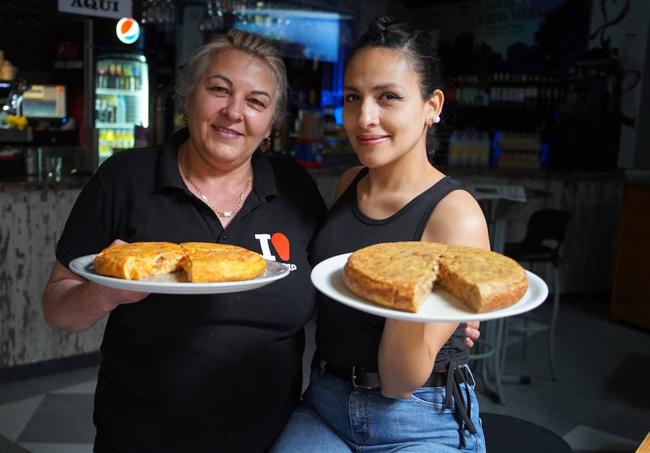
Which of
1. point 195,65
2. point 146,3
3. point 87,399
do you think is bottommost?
point 87,399

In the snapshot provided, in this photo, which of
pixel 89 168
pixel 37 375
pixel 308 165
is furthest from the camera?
pixel 89 168

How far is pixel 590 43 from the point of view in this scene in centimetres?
761

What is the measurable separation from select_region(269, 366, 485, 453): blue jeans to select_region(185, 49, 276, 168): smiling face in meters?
0.68

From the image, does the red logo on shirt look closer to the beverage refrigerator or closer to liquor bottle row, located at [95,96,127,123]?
the beverage refrigerator

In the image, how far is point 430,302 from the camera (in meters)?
1.28

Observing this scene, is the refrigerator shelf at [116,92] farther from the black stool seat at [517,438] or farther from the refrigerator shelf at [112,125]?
the black stool seat at [517,438]

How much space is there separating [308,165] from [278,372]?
13.4ft

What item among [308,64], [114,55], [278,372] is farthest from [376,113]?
[308,64]

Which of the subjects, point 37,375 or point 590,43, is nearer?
point 37,375

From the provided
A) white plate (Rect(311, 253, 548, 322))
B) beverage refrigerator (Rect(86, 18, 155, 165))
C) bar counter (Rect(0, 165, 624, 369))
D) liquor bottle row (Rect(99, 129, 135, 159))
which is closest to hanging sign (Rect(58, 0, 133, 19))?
beverage refrigerator (Rect(86, 18, 155, 165))

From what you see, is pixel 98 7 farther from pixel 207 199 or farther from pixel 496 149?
pixel 207 199

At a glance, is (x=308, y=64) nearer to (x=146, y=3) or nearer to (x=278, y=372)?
(x=146, y=3)

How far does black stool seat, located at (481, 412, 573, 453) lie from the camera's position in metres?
2.26

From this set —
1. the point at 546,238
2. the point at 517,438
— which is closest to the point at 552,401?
the point at 546,238
